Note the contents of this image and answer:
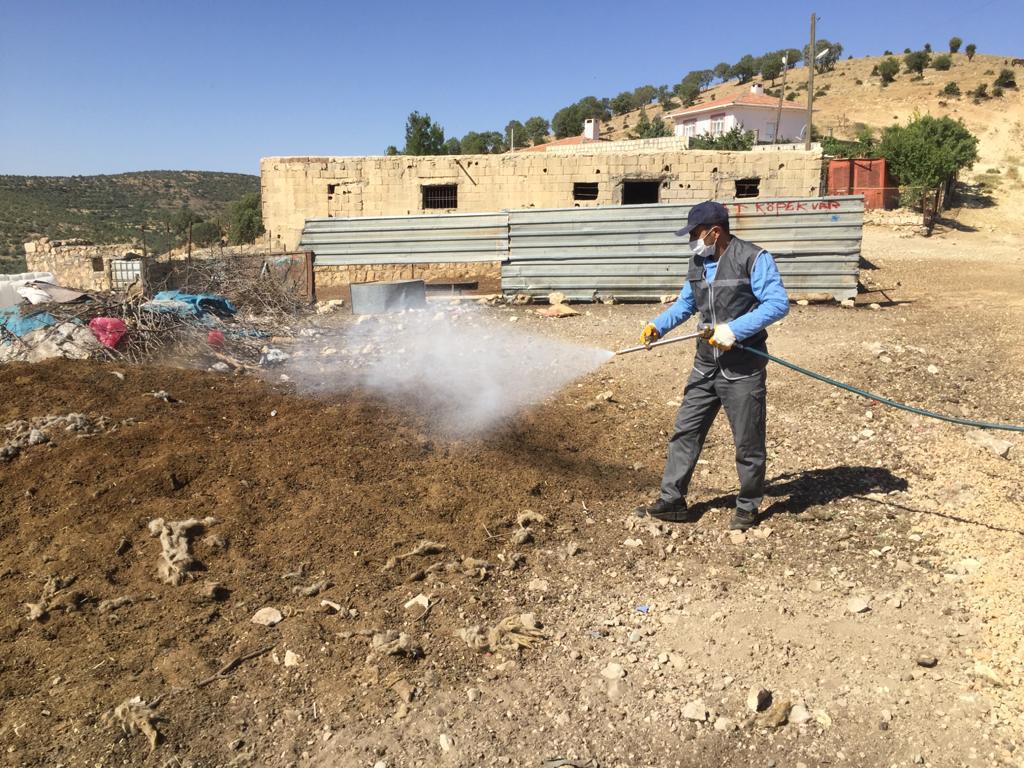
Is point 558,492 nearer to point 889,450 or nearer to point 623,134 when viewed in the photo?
point 889,450

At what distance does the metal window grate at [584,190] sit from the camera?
1500 centimetres

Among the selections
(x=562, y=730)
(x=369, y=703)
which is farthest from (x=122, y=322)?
(x=562, y=730)

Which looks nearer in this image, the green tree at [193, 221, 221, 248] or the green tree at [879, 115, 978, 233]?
the green tree at [879, 115, 978, 233]

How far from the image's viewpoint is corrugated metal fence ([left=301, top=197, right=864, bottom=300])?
10.5 meters

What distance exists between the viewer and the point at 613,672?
2.85 m

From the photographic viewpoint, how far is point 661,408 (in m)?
6.05

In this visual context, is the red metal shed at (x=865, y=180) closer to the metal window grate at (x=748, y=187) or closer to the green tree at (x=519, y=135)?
the metal window grate at (x=748, y=187)

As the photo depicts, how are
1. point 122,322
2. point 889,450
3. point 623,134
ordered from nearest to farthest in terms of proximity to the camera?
point 889,450 < point 122,322 < point 623,134

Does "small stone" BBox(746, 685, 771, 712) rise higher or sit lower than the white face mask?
lower

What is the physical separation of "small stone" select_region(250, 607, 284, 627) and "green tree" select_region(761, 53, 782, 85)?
2765 inches

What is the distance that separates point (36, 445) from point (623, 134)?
57879 mm

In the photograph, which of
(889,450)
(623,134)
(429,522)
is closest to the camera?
(429,522)

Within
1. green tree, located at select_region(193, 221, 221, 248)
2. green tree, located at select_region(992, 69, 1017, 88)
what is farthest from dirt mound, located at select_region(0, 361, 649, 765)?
green tree, located at select_region(992, 69, 1017, 88)

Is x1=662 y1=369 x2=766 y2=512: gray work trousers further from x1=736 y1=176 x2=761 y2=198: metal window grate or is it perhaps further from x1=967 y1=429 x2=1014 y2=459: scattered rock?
x1=736 y1=176 x2=761 y2=198: metal window grate
